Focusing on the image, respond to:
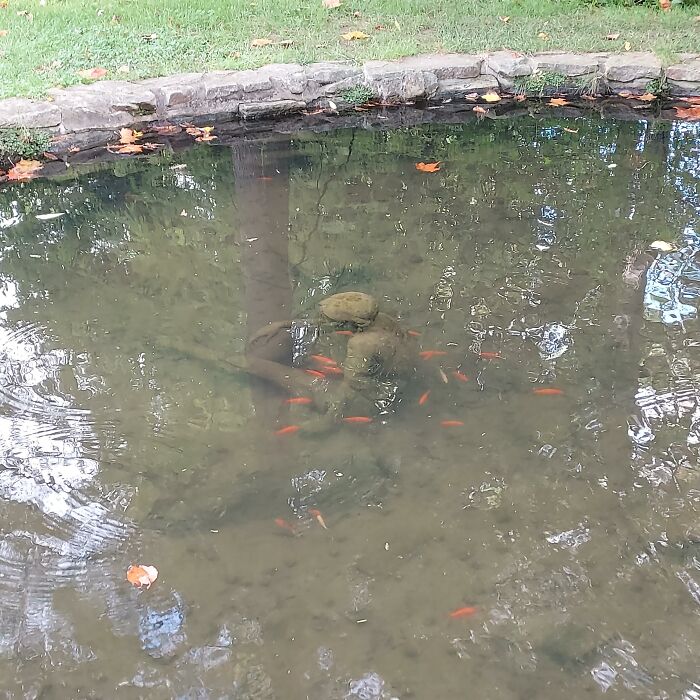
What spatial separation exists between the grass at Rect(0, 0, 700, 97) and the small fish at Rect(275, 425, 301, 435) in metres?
4.87

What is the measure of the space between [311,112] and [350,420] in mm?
4747

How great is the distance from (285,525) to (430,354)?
4.54 ft

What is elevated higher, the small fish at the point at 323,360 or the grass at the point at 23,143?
the grass at the point at 23,143

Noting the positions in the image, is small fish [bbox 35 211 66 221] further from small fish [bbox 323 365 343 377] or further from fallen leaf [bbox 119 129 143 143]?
small fish [bbox 323 365 343 377]

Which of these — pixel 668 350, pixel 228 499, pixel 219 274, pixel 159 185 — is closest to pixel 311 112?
pixel 159 185

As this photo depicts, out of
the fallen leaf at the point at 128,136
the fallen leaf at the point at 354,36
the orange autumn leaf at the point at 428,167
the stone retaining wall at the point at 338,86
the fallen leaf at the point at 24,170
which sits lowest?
the orange autumn leaf at the point at 428,167

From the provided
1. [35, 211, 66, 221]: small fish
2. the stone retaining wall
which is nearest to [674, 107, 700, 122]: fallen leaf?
the stone retaining wall

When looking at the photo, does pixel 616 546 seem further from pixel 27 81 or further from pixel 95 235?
pixel 27 81

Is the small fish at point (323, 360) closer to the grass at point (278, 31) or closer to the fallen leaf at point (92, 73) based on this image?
the grass at point (278, 31)

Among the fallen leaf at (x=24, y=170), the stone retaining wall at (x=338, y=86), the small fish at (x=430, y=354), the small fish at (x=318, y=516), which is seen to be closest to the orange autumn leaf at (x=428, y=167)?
the stone retaining wall at (x=338, y=86)

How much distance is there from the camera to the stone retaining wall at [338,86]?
6.48 meters

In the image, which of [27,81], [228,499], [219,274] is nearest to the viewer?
[228,499]

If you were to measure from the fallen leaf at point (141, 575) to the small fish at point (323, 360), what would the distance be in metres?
1.49

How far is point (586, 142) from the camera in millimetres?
6680
